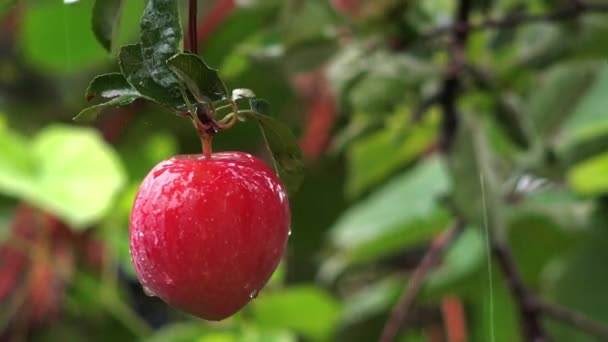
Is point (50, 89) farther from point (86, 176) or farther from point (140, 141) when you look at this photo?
point (86, 176)

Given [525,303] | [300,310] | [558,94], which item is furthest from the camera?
[300,310]

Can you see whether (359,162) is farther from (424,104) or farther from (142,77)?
(142,77)

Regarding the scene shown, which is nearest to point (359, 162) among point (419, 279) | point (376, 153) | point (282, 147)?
point (376, 153)

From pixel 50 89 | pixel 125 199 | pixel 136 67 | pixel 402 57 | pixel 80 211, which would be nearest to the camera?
pixel 136 67

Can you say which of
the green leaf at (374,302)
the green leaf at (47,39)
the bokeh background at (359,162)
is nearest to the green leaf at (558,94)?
the bokeh background at (359,162)

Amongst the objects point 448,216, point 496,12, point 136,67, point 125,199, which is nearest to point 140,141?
point 125,199

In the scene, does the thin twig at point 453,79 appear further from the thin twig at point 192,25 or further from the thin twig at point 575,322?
the thin twig at point 192,25

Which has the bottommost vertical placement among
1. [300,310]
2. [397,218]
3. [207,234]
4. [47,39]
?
[300,310]
